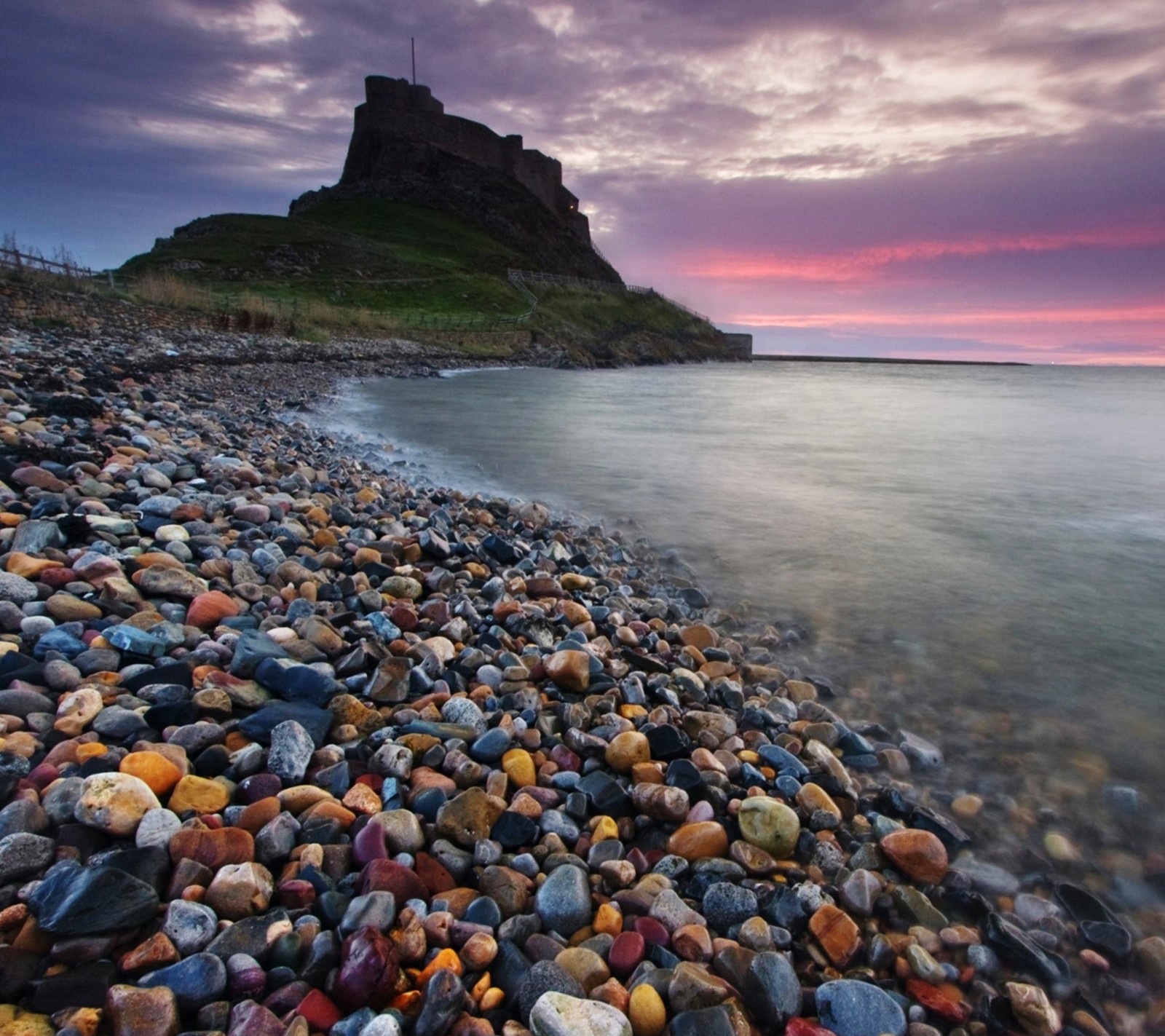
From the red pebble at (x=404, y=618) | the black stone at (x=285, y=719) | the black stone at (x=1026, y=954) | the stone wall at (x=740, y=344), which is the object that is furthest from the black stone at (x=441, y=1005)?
the stone wall at (x=740, y=344)

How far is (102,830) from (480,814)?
1042 millimetres

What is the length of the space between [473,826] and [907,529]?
7349 mm

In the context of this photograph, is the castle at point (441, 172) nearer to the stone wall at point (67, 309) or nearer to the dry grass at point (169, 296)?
the dry grass at point (169, 296)

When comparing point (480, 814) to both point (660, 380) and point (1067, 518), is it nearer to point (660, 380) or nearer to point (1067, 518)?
point (1067, 518)

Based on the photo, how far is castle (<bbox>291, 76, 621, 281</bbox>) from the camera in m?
89.1

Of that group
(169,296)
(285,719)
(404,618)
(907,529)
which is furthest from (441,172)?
(285,719)

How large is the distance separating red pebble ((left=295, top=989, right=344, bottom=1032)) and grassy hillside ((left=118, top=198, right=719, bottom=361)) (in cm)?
2661

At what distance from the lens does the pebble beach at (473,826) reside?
1.68 m

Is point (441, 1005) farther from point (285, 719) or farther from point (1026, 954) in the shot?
point (1026, 954)

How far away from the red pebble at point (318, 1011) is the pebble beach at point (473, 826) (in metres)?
0.01

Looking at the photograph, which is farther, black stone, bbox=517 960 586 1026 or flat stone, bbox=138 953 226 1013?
black stone, bbox=517 960 586 1026

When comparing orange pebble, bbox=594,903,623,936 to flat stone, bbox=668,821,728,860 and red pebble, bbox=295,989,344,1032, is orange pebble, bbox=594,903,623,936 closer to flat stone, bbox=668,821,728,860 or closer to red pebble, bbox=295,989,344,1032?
flat stone, bbox=668,821,728,860

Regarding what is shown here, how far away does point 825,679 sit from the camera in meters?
4.14

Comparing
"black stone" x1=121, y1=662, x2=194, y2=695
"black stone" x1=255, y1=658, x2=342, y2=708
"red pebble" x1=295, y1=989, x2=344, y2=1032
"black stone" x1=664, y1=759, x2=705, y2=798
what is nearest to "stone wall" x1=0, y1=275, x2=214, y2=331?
"black stone" x1=121, y1=662, x2=194, y2=695
